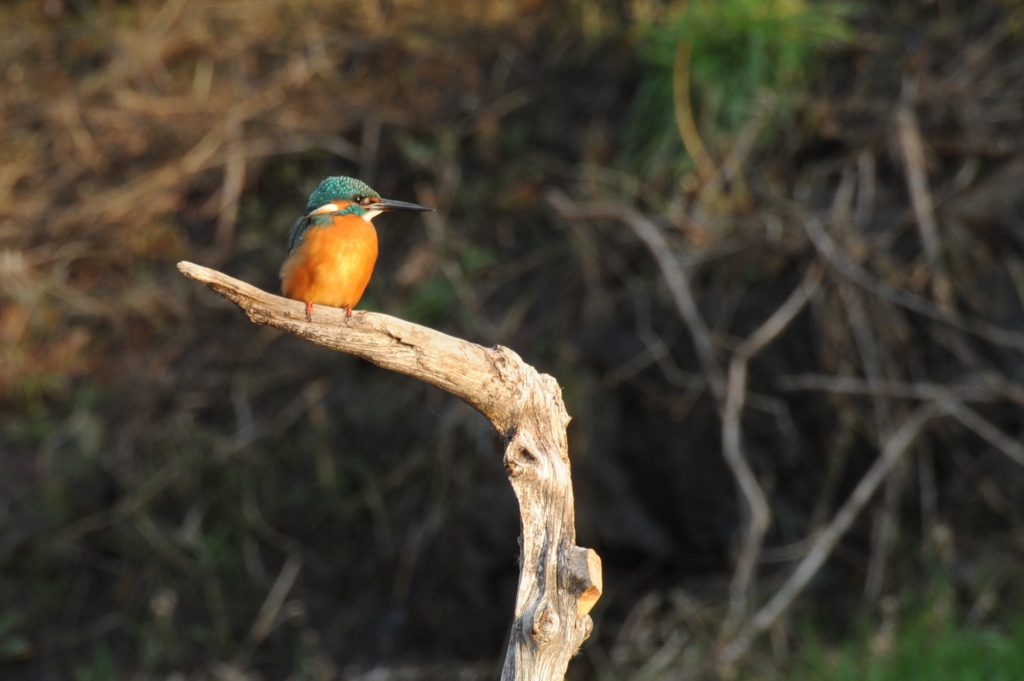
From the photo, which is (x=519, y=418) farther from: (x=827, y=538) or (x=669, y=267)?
(x=669, y=267)

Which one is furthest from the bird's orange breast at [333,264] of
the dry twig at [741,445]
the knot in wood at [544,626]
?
the dry twig at [741,445]

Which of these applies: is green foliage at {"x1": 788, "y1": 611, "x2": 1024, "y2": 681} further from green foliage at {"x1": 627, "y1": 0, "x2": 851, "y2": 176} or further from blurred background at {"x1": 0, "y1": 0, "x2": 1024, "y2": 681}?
green foliage at {"x1": 627, "y1": 0, "x2": 851, "y2": 176}

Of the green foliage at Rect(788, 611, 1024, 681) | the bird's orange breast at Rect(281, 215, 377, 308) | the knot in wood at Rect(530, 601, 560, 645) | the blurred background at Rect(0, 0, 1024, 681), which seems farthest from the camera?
the blurred background at Rect(0, 0, 1024, 681)

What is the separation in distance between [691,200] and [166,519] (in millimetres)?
2833

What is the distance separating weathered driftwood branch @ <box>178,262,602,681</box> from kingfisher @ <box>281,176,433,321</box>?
75cm

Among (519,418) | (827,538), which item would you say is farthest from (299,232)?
(827,538)

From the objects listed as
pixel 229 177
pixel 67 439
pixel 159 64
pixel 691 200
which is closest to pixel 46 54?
pixel 159 64

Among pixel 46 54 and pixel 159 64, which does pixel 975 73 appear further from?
pixel 46 54

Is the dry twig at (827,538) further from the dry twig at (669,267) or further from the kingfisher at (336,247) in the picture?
the kingfisher at (336,247)

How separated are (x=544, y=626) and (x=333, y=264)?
1259mm

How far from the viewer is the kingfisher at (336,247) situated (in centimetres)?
292

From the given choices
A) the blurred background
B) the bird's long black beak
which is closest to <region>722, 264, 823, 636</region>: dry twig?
the blurred background

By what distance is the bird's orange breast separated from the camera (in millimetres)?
2913

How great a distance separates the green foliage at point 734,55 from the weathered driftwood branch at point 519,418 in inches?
128
